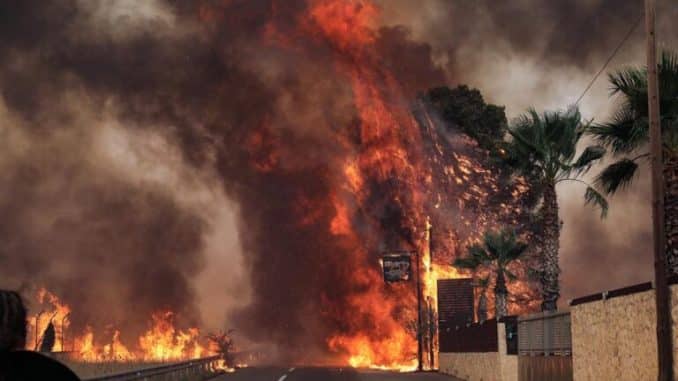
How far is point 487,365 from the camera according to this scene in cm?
4072

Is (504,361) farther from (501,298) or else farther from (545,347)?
(501,298)

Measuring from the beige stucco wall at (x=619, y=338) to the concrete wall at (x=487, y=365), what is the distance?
1038 cm

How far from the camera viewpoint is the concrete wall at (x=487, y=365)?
3658cm

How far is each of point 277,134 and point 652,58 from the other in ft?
292

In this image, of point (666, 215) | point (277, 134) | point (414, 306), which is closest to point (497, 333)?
point (666, 215)

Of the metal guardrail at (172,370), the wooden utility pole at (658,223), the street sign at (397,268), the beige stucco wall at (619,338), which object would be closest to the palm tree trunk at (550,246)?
the metal guardrail at (172,370)

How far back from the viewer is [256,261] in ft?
380

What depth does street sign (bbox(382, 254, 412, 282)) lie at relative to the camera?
226 feet

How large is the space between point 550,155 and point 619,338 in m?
22.1

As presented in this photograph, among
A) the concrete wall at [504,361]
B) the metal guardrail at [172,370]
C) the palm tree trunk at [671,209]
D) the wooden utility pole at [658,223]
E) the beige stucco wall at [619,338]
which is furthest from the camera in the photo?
the concrete wall at [504,361]

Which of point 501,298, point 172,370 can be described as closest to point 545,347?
point 172,370

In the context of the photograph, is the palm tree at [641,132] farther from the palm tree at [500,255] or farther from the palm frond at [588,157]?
the palm tree at [500,255]

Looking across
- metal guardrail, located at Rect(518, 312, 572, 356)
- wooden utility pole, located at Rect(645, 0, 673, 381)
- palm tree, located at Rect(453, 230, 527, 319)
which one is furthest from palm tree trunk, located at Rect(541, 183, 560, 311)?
wooden utility pole, located at Rect(645, 0, 673, 381)

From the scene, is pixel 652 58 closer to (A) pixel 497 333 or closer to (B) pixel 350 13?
(A) pixel 497 333
